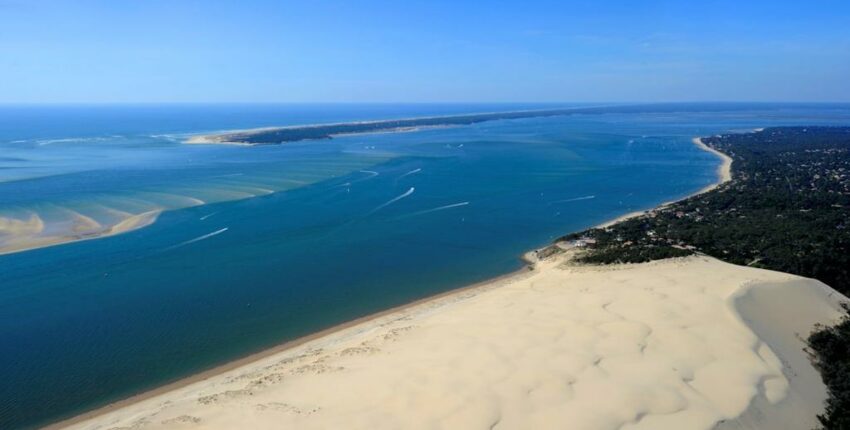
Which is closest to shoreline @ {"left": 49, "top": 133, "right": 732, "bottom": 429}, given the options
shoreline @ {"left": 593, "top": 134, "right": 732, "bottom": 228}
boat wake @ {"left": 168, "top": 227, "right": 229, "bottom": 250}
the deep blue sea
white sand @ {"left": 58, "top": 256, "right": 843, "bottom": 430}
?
white sand @ {"left": 58, "top": 256, "right": 843, "bottom": 430}

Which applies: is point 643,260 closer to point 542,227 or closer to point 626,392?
point 542,227

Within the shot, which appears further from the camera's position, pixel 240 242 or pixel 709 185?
pixel 709 185

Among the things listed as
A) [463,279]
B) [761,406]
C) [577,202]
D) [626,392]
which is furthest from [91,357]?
[577,202]

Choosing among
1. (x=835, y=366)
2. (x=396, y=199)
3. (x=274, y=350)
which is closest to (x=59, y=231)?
(x=396, y=199)

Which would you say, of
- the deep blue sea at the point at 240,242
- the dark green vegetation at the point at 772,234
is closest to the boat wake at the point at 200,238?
the deep blue sea at the point at 240,242

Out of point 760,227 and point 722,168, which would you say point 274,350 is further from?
point 722,168

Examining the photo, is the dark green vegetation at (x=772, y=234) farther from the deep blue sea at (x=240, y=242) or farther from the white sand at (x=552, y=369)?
the deep blue sea at (x=240, y=242)
